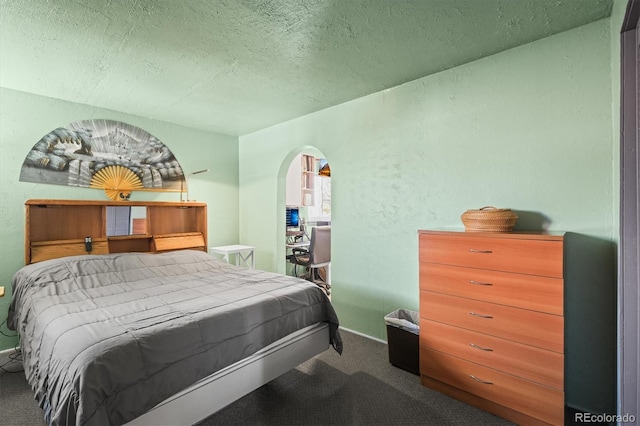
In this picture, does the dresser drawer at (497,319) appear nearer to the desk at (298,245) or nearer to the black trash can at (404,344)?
the black trash can at (404,344)

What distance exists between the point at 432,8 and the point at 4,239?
388 centimetres

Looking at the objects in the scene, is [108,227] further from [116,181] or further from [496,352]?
[496,352]

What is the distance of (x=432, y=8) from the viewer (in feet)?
5.57

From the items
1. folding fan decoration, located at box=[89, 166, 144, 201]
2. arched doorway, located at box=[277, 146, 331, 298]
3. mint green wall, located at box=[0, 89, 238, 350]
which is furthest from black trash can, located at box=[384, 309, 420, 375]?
folding fan decoration, located at box=[89, 166, 144, 201]

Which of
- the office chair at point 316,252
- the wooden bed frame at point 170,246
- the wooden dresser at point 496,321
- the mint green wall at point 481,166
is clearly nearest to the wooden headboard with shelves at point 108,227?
the wooden bed frame at point 170,246

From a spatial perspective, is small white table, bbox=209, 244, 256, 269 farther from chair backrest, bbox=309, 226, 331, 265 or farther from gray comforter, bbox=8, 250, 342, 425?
gray comforter, bbox=8, 250, 342, 425

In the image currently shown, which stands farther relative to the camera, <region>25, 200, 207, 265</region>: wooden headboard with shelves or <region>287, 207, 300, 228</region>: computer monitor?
<region>287, 207, 300, 228</region>: computer monitor

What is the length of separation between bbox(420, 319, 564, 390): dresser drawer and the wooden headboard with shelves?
2.92 metres

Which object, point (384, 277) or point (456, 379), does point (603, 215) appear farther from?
point (384, 277)

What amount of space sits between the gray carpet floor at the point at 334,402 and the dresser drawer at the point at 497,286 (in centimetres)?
73

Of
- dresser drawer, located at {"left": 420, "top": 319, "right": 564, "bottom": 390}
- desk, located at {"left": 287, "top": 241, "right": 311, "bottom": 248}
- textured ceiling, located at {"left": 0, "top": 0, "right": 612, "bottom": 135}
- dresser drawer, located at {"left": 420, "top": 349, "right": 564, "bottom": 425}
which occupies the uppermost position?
textured ceiling, located at {"left": 0, "top": 0, "right": 612, "bottom": 135}

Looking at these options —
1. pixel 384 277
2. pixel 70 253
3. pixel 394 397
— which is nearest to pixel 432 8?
pixel 384 277

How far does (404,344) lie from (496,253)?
3.41ft

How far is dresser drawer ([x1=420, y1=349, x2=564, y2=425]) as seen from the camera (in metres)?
1.67
